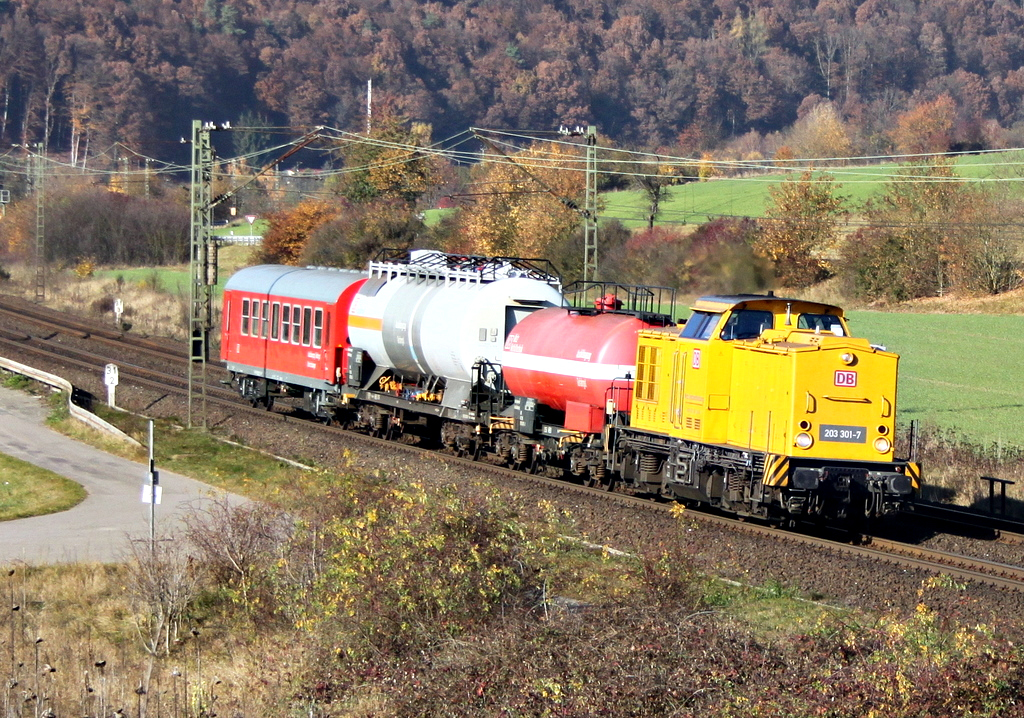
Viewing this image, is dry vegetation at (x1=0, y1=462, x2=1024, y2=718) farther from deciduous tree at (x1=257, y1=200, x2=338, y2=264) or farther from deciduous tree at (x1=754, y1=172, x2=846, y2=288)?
deciduous tree at (x1=257, y1=200, x2=338, y2=264)

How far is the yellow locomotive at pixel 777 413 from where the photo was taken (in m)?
16.4

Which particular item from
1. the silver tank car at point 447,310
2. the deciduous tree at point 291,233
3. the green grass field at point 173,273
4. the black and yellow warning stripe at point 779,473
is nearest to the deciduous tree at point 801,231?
the silver tank car at point 447,310

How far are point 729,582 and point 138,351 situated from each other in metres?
31.3

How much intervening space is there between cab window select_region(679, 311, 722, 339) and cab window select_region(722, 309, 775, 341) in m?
0.20

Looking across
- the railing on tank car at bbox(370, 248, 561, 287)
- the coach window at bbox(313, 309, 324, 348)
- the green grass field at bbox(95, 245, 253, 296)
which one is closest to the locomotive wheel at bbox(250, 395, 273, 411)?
the coach window at bbox(313, 309, 324, 348)

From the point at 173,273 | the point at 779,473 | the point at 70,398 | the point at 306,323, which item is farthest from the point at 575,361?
the point at 173,273

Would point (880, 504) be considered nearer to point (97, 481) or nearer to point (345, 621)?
point (345, 621)

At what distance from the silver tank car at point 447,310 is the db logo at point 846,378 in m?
7.92

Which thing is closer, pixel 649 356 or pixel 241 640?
pixel 241 640

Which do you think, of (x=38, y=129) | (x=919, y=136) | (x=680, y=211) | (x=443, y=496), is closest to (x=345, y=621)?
(x=443, y=496)

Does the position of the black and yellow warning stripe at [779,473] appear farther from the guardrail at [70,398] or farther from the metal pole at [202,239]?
the metal pole at [202,239]

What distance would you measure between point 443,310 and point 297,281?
731cm

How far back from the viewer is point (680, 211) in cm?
7656

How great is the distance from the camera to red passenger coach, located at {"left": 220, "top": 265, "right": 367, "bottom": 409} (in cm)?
2767
